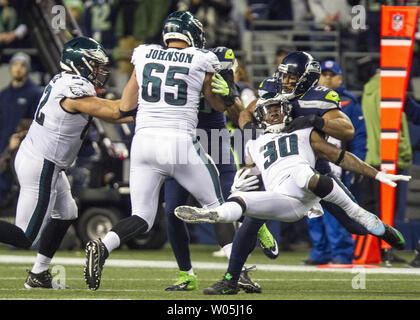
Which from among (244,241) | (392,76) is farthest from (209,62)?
(392,76)

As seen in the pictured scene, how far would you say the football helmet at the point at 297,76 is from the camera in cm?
808

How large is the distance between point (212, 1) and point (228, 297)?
27.2 feet

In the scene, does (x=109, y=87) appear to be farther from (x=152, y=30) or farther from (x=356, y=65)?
(x=356, y=65)

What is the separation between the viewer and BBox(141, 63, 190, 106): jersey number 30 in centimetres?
766

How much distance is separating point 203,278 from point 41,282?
1580mm

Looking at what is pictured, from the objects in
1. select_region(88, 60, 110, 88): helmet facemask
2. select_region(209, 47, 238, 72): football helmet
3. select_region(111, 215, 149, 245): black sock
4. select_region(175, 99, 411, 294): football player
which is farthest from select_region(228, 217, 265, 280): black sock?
select_region(88, 60, 110, 88): helmet facemask

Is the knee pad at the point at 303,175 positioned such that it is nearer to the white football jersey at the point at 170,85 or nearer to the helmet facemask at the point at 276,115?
the helmet facemask at the point at 276,115

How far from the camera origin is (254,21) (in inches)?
604

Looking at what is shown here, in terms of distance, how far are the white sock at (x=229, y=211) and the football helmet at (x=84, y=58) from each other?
4.89 feet

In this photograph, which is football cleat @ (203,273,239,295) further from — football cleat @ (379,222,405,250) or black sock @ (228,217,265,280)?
football cleat @ (379,222,405,250)

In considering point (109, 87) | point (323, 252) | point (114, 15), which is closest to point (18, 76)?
point (109, 87)

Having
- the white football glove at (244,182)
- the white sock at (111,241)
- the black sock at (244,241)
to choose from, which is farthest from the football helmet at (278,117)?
the white sock at (111,241)

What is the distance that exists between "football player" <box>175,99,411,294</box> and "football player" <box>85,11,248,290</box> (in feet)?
0.98

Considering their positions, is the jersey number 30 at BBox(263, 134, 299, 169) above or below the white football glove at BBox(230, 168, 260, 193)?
above
